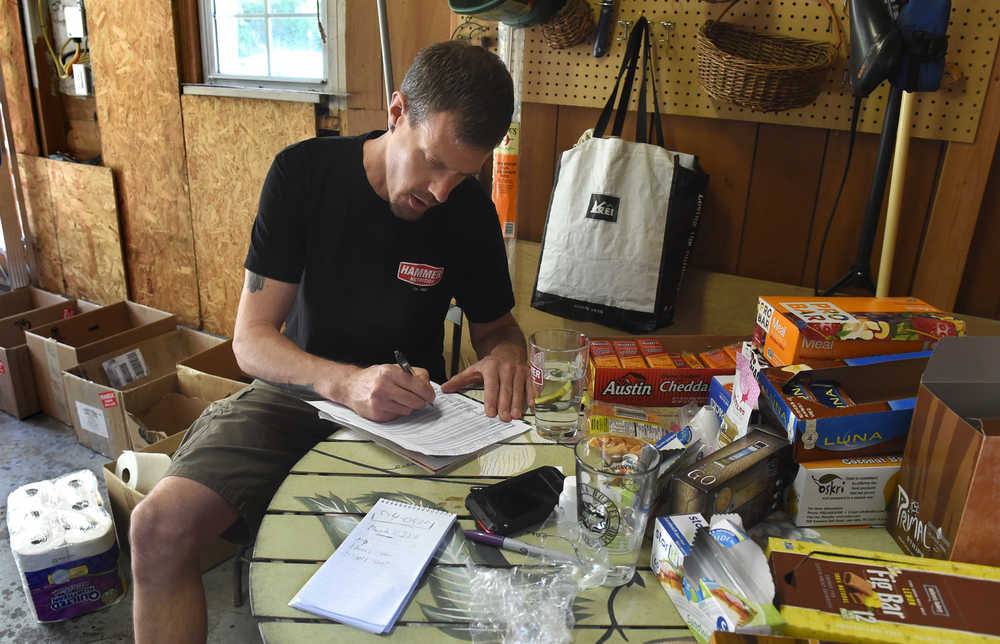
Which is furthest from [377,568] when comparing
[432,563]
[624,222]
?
[624,222]

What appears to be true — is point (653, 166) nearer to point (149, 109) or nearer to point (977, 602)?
point (977, 602)

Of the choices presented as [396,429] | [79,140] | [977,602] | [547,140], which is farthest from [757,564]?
[79,140]

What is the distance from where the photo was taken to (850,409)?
37.2 inches

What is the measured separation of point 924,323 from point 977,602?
21.8 inches

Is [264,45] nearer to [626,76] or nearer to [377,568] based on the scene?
[626,76]

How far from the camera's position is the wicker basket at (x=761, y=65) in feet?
5.00

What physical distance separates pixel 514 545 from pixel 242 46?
113 inches

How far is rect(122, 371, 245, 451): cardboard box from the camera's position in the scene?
7.22ft

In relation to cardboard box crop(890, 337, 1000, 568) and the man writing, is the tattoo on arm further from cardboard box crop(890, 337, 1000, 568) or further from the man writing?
cardboard box crop(890, 337, 1000, 568)

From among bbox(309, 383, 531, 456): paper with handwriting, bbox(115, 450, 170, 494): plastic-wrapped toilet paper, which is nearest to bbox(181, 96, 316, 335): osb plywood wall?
bbox(115, 450, 170, 494): plastic-wrapped toilet paper

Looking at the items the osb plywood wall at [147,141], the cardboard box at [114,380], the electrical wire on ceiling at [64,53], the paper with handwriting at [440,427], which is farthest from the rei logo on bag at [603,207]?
the electrical wire on ceiling at [64,53]

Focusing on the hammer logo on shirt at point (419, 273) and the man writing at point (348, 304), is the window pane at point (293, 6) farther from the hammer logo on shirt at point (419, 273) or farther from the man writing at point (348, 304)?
the hammer logo on shirt at point (419, 273)

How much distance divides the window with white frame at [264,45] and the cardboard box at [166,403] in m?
1.25

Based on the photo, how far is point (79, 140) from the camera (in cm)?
354
